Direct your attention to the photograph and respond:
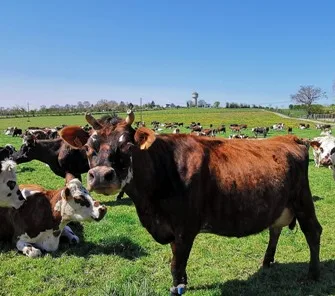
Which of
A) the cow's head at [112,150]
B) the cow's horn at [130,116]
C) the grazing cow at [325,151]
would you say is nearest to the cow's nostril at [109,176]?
the cow's head at [112,150]

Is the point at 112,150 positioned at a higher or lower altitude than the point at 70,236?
higher

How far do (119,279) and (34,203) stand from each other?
2460mm

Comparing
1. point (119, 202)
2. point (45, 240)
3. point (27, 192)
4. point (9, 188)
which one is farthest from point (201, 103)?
point (9, 188)

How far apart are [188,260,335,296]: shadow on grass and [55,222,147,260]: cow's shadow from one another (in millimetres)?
1709

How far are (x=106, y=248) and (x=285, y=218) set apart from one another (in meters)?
3.31

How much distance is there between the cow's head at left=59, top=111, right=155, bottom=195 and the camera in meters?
3.71

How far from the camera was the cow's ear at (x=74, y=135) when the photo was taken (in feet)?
14.6

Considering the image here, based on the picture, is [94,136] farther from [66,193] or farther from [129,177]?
[66,193]

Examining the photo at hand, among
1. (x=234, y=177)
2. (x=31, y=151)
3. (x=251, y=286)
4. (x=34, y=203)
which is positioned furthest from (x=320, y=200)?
(x=31, y=151)

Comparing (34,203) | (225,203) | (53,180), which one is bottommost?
(53,180)

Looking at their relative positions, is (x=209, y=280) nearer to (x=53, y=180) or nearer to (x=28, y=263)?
(x=28, y=263)

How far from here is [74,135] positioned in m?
4.49

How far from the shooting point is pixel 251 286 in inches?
224

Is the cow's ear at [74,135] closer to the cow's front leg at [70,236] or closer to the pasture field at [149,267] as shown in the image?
the pasture field at [149,267]
